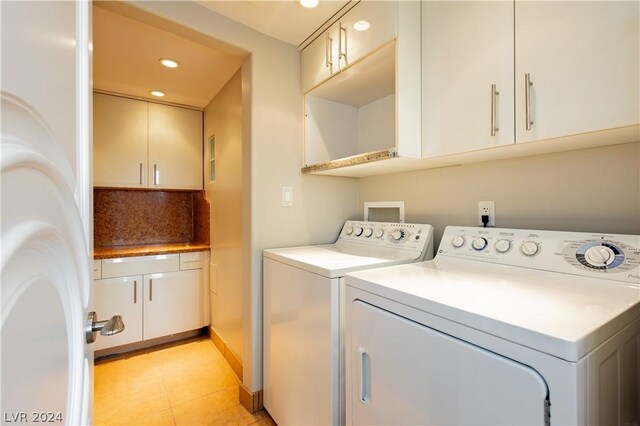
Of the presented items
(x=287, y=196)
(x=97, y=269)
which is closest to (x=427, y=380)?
(x=287, y=196)

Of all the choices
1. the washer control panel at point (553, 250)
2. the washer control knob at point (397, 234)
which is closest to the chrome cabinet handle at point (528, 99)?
the washer control panel at point (553, 250)

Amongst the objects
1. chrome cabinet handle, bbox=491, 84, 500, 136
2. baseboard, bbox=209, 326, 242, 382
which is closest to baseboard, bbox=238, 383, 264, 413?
baseboard, bbox=209, 326, 242, 382

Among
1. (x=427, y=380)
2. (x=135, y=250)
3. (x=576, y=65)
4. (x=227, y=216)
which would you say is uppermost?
(x=576, y=65)

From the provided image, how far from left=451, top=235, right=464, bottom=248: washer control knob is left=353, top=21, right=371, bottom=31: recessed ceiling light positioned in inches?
43.5

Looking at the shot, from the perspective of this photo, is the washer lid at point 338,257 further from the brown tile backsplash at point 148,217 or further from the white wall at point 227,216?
the brown tile backsplash at point 148,217

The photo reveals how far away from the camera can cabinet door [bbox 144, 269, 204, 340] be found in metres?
2.61

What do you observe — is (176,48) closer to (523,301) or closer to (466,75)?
(466,75)

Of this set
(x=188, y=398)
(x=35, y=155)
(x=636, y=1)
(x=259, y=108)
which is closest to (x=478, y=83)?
(x=636, y=1)

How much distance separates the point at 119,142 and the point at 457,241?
2966 millimetres

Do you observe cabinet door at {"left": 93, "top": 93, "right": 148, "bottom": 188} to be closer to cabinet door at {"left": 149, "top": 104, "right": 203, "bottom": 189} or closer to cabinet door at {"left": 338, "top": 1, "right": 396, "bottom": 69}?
cabinet door at {"left": 149, "top": 104, "right": 203, "bottom": 189}

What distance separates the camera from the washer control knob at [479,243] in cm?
131

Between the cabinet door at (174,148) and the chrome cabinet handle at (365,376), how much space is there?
2.63 meters

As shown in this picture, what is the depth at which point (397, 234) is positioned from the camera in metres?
1.68

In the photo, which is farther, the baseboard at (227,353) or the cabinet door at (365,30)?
the baseboard at (227,353)
